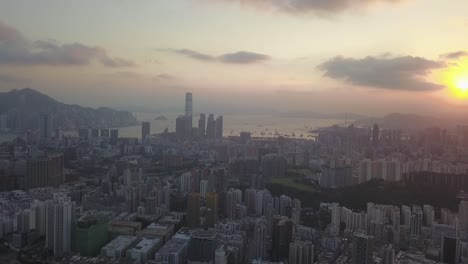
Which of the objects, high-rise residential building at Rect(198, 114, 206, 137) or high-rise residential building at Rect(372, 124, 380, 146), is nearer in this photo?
high-rise residential building at Rect(372, 124, 380, 146)

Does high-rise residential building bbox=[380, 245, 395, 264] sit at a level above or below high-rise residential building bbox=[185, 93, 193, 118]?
below

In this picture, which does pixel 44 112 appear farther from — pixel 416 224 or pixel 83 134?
pixel 416 224

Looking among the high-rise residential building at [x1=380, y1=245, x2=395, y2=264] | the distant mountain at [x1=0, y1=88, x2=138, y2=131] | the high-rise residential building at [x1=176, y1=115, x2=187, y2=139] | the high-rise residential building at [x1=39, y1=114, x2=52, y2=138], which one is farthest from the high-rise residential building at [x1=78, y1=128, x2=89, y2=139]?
the high-rise residential building at [x1=380, y1=245, x2=395, y2=264]

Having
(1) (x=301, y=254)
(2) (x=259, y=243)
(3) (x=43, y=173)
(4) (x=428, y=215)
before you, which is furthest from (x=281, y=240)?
(3) (x=43, y=173)

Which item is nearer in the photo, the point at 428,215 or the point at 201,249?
the point at 201,249

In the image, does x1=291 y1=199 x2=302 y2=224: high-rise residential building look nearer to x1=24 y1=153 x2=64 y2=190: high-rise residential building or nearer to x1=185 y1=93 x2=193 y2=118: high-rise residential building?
x1=24 y1=153 x2=64 y2=190: high-rise residential building

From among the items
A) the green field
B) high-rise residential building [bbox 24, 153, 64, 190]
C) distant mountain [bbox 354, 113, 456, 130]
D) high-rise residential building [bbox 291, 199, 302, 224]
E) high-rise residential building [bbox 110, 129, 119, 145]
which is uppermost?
distant mountain [bbox 354, 113, 456, 130]
